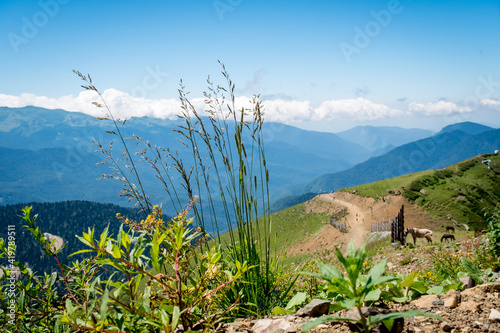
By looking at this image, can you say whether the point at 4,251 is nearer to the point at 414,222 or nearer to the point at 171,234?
the point at 171,234

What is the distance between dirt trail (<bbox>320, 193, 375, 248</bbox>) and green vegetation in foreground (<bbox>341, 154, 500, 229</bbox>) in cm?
302

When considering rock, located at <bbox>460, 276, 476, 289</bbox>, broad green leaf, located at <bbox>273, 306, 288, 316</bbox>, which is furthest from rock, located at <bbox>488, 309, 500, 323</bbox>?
broad green leaf, located at <bbox>273, 306, 288, 316</bbox>

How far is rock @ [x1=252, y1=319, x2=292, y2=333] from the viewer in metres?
2.00

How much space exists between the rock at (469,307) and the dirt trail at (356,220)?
2504 centimetres

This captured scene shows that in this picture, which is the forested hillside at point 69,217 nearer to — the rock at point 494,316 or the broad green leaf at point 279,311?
the broad green leaf at point 279,311

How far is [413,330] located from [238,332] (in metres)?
1.08

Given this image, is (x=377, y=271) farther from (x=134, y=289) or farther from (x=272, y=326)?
(x=134, y=289)

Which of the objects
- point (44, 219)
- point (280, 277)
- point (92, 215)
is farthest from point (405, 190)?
point (44, 219)

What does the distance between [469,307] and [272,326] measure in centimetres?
137

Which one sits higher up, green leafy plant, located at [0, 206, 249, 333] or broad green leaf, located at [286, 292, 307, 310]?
green leafy plant, located at [0, 206, 249, 333]

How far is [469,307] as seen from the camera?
204cm

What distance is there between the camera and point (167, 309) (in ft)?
5.67

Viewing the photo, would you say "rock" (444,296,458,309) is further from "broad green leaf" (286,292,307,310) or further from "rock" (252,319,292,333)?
"rock" (252,319,292,333)

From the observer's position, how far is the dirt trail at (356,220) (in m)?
29.0
